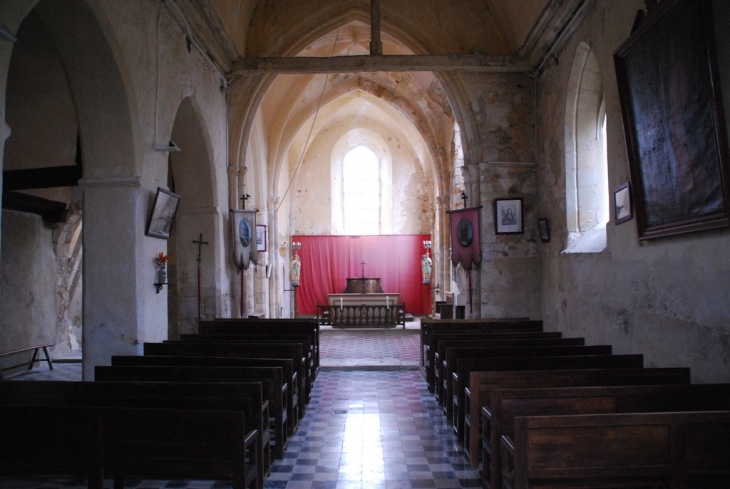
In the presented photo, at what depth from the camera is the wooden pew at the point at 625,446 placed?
2.65 meters

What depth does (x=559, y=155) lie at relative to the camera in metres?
7.95

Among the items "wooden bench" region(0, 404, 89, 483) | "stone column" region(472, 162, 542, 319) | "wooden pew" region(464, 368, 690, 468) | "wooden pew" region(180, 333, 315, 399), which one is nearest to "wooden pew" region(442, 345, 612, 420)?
"wooden pew" region(464, 368, 690, 468)

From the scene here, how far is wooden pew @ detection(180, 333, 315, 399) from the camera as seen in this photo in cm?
620

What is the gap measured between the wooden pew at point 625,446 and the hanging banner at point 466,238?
6.43 metres

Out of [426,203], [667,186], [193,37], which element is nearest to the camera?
[667,186]

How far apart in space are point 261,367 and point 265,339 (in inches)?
84.3

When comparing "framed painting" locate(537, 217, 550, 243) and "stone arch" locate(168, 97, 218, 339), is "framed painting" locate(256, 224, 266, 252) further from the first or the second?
"framed painting" locate(537, 217, 550, 243)

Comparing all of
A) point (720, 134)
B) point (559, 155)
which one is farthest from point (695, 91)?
point (559, 155)

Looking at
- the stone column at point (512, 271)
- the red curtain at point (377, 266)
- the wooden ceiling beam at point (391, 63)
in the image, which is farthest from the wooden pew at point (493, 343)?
the red curtain at point (377, 266)

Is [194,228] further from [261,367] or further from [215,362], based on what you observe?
[261,367]

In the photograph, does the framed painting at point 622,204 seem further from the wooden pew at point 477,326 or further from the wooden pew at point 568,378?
the wooden pew at point 568,378

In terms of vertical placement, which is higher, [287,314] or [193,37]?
[193,37]

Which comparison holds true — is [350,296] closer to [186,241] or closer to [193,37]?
[186,241]

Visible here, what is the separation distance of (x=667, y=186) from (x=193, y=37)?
6427mm
